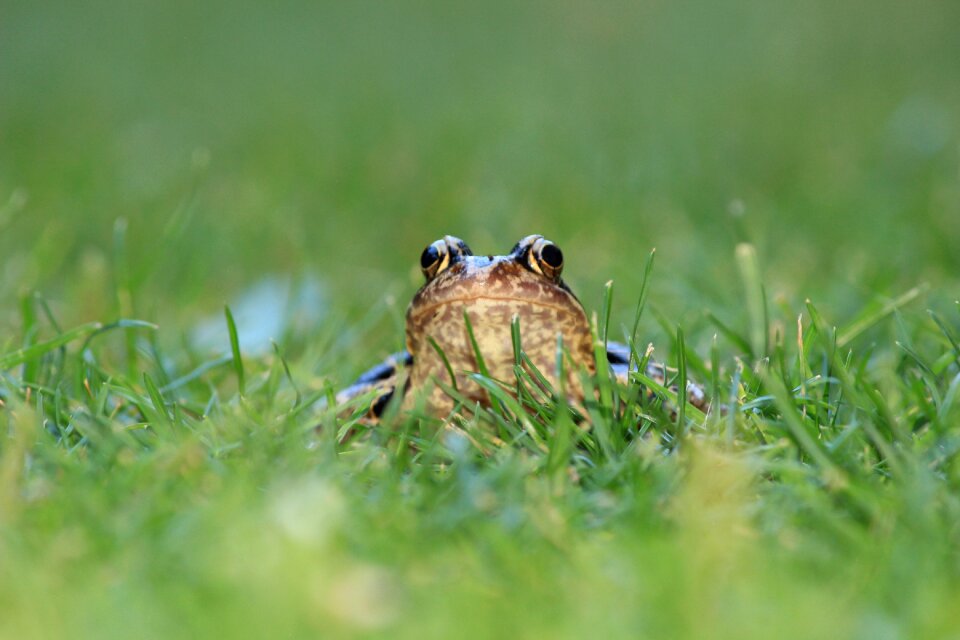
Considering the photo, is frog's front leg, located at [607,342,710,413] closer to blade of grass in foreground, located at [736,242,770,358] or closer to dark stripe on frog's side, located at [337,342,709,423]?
dark stripe on frog's side, located at [337,342,709,423]

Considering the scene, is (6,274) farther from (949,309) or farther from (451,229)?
(949,309)

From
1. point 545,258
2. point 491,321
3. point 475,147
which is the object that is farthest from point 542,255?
point 475,147

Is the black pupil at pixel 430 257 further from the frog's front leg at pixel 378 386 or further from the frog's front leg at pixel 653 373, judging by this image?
the frog's front leg at pixel 653 373

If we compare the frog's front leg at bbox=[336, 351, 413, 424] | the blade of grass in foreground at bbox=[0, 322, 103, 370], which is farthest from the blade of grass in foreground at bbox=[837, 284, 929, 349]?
the blade of grass in foreground at bbox=[0, 322, 103, 370]

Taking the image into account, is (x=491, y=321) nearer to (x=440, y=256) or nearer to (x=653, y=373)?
(x=440, y=256)

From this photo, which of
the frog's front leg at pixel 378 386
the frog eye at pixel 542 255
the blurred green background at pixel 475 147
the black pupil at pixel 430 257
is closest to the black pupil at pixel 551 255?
the frog eye at pixel 542 255

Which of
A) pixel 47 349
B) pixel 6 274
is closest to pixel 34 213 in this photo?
pixel 6 274
